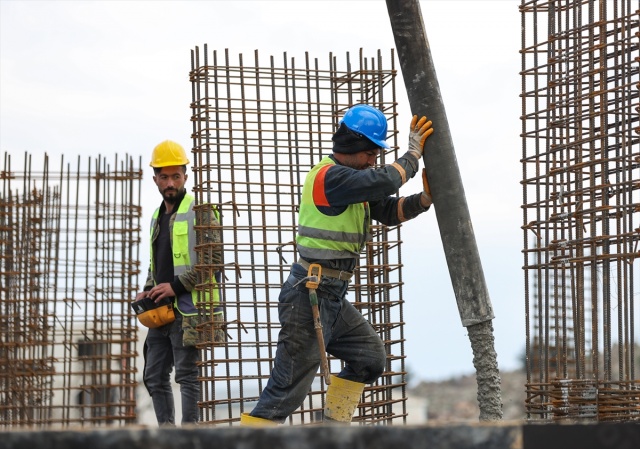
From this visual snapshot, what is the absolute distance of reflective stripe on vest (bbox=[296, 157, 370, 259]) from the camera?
21.8 feet

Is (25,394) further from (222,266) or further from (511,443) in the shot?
(511,443)

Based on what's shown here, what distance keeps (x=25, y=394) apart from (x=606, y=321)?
9345mm

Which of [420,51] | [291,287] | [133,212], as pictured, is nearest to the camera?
[420,51]

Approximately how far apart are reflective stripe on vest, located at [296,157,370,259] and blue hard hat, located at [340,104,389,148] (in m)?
0.26

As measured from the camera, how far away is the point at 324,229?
6.63m

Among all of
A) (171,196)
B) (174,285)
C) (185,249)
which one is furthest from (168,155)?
(174,285)

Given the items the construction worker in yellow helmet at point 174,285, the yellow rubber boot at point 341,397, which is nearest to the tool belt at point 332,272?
the yellow rubber boot at point 341,397

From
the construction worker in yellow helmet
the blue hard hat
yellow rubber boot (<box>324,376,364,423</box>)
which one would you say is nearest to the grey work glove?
the blue hard hat

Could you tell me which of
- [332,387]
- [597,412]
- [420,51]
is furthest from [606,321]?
[420,51]

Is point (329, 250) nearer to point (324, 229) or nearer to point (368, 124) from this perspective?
point (324, 229)

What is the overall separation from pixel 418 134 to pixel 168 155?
11.0 feet

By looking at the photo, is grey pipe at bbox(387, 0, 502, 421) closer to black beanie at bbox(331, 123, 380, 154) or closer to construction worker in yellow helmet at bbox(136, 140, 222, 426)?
black beanie at bbox(331, 123, 380, 154)

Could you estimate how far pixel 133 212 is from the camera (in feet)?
45.1

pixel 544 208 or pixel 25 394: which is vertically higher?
pixel 544 208
